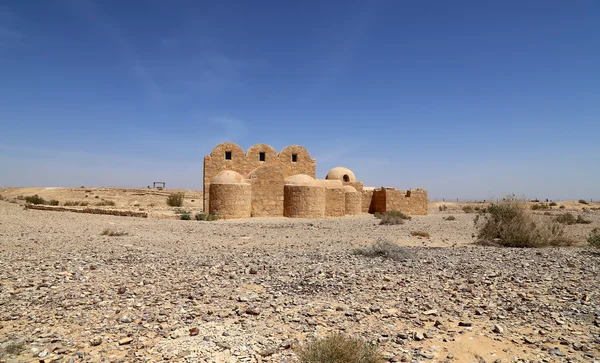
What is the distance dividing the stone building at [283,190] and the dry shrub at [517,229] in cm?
1107

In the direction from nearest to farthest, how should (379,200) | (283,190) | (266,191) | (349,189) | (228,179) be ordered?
(228,179) < (266,191) < (283,190) < (349,189) < (379,200)

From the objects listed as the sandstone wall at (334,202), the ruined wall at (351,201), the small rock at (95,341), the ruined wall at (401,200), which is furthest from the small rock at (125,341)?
the ruined wall at (401,200)

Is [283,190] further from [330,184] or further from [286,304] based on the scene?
[286,304]

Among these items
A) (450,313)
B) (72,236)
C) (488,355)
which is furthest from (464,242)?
(72,236)

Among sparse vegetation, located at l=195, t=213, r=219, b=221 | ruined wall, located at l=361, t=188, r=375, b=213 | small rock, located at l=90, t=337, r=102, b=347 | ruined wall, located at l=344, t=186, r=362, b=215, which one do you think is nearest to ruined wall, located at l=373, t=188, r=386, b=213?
ruined wall, located at l=361, t=188, r=375, b=213

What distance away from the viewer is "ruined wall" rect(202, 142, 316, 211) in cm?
2162

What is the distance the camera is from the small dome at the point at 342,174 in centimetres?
2656

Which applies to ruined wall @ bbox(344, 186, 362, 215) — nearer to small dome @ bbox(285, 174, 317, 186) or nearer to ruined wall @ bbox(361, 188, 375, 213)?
ruined wall @ bbox(361, 188, 375, 213)

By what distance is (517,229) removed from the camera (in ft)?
30.4

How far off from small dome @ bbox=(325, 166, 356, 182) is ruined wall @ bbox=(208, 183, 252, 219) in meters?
9.95

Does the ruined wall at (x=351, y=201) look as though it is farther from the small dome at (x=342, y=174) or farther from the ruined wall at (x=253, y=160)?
the small dome at (x=342, y=174)

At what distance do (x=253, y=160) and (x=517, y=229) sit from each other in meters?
16.3

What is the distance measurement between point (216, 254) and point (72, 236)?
15.9ft

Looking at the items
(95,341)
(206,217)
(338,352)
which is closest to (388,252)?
(338,352)
